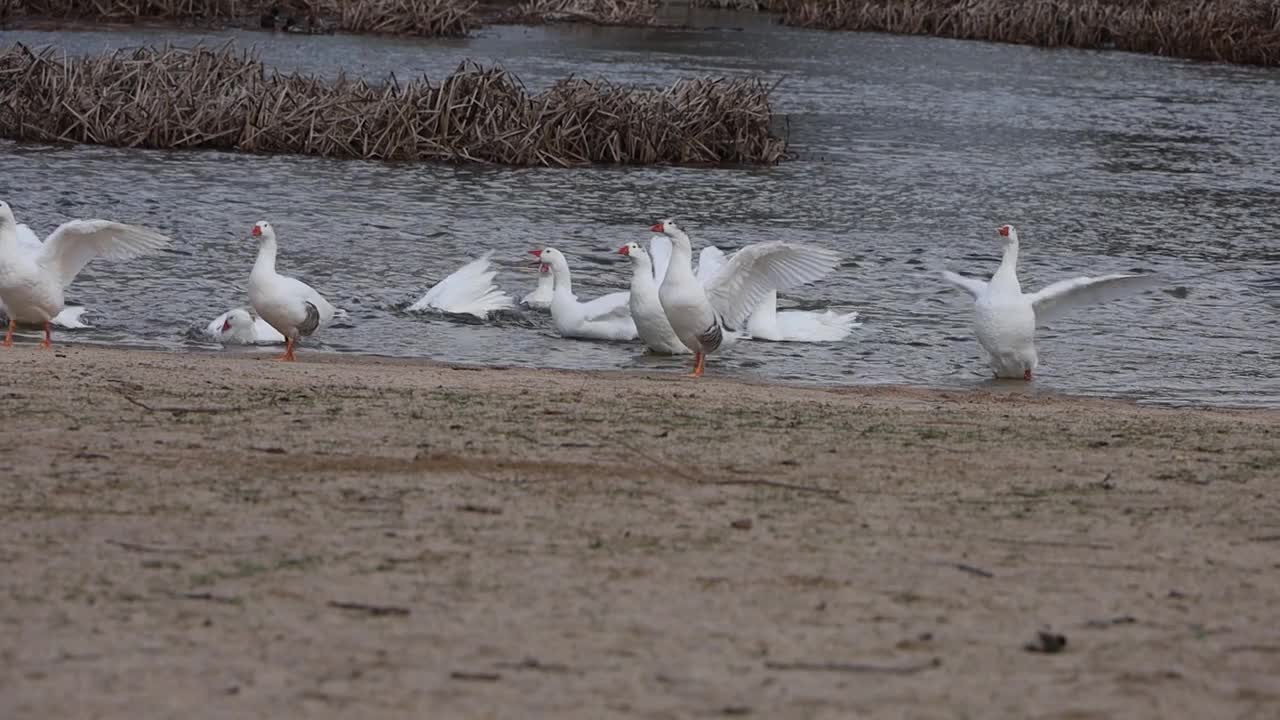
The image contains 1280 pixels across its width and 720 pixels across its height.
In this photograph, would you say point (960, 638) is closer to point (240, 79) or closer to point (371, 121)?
point (371, 121)

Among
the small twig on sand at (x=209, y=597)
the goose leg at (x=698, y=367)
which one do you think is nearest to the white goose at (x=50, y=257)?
the goose leg at (x=698, y=367)

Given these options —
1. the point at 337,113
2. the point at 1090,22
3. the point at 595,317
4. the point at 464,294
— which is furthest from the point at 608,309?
the point at 1090,22

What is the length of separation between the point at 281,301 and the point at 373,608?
21.3ft

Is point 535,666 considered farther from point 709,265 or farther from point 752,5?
point 752,5

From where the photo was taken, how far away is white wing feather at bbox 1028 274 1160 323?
37.0ft

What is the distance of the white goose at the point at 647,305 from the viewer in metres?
12.0

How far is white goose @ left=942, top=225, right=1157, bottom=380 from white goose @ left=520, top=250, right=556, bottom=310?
3589 mm

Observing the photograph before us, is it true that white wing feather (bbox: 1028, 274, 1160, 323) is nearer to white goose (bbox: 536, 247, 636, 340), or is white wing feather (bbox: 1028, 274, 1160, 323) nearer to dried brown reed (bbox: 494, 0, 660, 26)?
white goose (bbox: 536, 247, 636, 340)

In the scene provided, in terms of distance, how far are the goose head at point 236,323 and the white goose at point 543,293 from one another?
2659 mm

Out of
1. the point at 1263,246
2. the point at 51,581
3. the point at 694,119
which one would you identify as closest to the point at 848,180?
the point at 694,119

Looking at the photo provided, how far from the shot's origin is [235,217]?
17453 millimetres

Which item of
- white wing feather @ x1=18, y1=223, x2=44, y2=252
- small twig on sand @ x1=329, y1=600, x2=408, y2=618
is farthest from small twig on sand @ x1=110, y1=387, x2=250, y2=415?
white wing feather @ x1=18, y1=223, x2=44, y2=252

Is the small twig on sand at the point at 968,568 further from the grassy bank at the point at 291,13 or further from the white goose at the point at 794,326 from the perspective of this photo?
the grassy bank at the point at 291,13

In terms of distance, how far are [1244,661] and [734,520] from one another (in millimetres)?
1832
